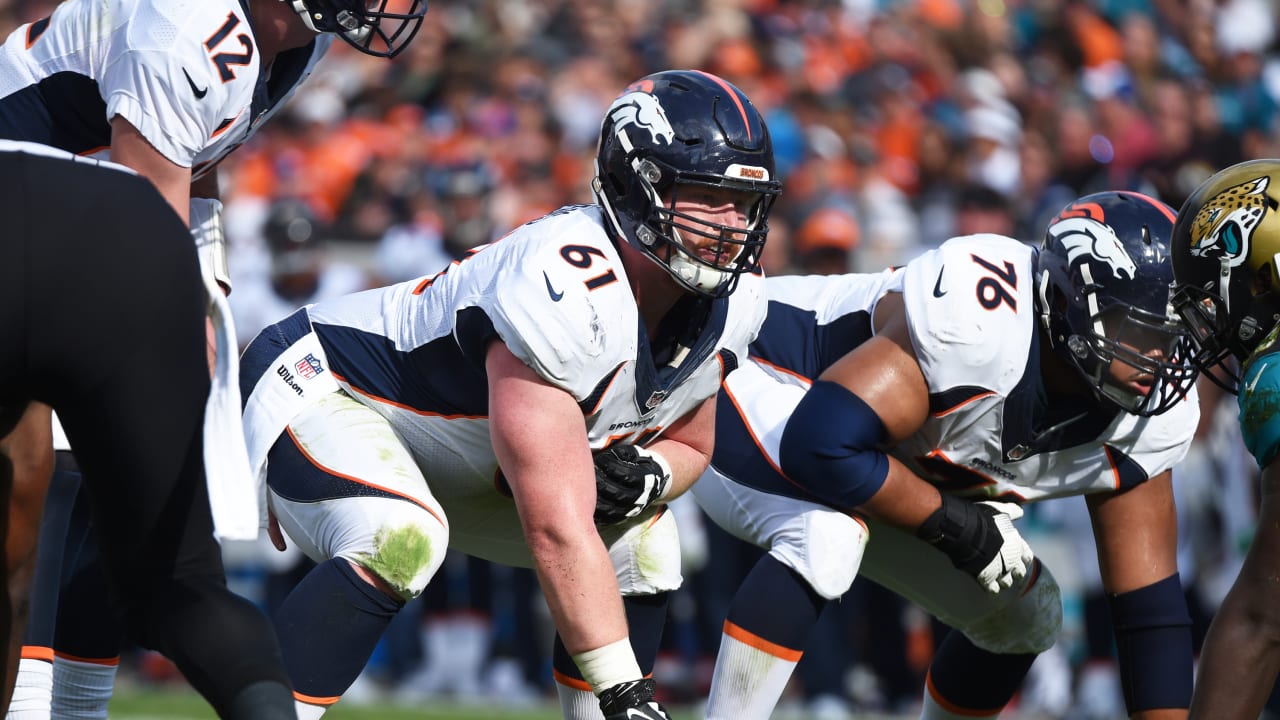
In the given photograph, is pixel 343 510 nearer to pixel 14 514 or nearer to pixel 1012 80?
pixel 14 514

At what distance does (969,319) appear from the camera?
3.89 meters

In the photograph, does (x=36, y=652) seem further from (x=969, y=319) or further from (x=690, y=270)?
(x=969, y=319)

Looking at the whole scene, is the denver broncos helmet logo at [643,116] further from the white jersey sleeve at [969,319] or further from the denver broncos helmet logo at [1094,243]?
the denver broncos helmet logo at [1094,243]

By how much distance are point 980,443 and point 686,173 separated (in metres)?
1.14

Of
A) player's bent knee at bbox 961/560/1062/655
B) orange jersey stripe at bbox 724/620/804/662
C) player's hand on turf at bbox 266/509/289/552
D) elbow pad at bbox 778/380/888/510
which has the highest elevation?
elbow pad at bbox 778/380/888/510

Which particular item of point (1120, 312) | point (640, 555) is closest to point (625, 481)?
point (640, 555)

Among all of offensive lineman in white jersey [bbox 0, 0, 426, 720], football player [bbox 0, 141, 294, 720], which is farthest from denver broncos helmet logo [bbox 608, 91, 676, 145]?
football player [bbox 0, 141, 294, 720]

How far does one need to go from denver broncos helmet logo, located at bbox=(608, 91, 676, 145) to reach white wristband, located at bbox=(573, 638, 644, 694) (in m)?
1.12

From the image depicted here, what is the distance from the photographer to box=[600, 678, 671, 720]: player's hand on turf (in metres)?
3.12

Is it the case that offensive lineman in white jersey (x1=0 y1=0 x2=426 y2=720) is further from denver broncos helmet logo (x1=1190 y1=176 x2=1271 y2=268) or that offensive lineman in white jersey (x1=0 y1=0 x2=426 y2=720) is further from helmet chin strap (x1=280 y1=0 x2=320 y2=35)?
denver broncos helmet logo (x1=1190 y1=176 x2=1271 y2=268)

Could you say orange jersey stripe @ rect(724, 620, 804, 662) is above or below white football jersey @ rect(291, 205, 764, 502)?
below

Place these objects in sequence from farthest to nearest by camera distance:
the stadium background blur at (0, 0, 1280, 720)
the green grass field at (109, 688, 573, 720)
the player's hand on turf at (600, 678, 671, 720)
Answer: the stadium background blur at (0, 0, 1280, 720)
the green grass field at (109, 688, 573, 720)
the player's hand on turf at (600, 678, 671, 720)

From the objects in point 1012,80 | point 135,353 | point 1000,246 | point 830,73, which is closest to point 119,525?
point 135,353

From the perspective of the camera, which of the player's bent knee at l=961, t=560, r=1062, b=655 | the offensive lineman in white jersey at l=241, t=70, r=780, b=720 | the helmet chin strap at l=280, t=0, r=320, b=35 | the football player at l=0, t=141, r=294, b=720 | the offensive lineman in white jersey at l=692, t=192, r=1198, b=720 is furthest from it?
the player's bent knee at l=961, t=560, r=1062, b=655
